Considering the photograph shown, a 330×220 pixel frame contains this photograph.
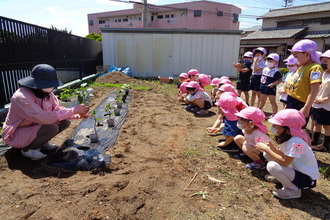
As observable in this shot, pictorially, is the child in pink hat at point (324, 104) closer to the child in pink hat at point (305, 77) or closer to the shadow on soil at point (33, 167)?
the child in pink hat at point (305, 77)

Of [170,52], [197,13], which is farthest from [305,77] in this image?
[197,13]

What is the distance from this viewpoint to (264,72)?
4812 millimetres

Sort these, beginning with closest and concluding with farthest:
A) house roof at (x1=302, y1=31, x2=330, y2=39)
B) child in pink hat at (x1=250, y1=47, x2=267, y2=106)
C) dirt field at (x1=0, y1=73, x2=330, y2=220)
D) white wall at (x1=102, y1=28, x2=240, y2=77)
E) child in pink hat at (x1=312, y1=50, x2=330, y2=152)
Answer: dirt field at (x1=0, y1=73, x2=330, y2=220)
child in pink hat at (x1=312, y1=50, x2=330, y2=152)
child in pink hat at (x1=250, y1=47, x2=267, y2=106)
white wall at (x1=102, y1=28, x2=240, y2=77)
house roof at (x1=302, y1=31, x2=330, y2=39)

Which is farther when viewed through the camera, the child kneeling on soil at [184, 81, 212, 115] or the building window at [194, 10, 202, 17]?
the building window at [194, 10, 202, 17]

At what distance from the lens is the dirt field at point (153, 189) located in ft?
6.36

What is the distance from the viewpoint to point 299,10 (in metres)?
24.2

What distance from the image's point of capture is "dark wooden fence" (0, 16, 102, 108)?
4.41m

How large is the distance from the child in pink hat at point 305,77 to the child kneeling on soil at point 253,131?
62 centimetres

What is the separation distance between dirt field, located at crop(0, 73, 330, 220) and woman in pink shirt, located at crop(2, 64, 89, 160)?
273 millimetres

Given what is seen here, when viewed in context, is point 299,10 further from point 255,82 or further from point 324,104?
point 324,104

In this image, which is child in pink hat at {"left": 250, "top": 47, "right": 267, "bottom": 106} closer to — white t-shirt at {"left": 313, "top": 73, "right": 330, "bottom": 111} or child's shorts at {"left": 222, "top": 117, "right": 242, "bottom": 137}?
white t-shirt at {"left": 313, "top": 73, "right": 330, "bottom": 111}

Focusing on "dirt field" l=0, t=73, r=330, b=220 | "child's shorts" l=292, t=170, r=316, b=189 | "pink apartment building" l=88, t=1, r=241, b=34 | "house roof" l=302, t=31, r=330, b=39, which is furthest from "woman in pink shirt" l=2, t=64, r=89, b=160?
"pink apartment building" l=88, t=1, r=241, b=34

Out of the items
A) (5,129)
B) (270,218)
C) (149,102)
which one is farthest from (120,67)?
(270,218)

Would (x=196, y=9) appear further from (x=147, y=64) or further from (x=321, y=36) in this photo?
(x=147, y=64)
